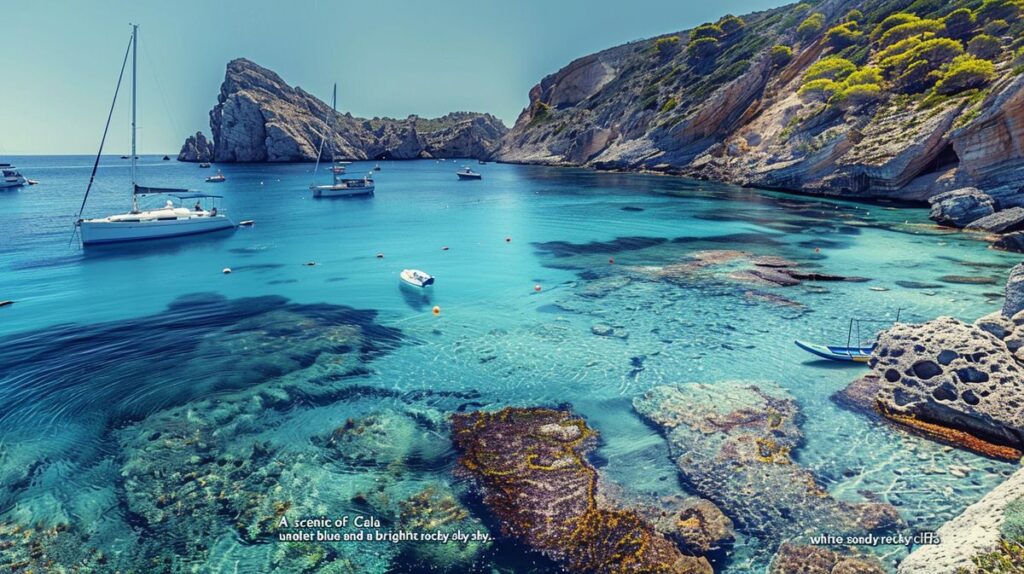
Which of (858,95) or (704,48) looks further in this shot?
(704,48)

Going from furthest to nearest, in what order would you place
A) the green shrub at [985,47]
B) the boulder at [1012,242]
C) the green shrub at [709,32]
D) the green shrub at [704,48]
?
1. the green shrub at [709,32]
2. the green shrub at [704,48]
3. the green shrub at [985,47]
4. the boulder at [1012,242]

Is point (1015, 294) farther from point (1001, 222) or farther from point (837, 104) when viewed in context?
point (837, 104)

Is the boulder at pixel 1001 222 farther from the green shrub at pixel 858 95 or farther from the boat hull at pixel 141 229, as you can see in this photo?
the boat hull at pixel 141 229

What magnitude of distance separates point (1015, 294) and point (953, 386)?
4.98m

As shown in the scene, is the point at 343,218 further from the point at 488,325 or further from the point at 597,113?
the point at 597,113

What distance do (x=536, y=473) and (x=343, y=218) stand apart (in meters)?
46.7

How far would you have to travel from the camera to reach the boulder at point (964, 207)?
3838cm

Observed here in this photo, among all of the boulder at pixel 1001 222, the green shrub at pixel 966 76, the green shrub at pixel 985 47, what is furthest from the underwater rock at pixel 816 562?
the green shrub at pixel 985 47

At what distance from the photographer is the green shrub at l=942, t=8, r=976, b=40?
183 ft

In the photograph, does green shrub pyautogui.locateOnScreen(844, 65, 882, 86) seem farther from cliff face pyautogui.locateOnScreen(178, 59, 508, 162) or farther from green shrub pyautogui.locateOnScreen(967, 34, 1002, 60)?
cliff face pyautogui.locateOnScreen(178, 59, 508, 162)

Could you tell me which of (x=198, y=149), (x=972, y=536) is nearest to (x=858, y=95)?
(x=972, y=536)

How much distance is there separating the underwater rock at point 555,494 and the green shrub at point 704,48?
10755 centimetres

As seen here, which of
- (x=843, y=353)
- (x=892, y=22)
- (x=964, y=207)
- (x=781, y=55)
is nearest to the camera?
(x=843, y=353)

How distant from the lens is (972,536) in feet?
23.7
